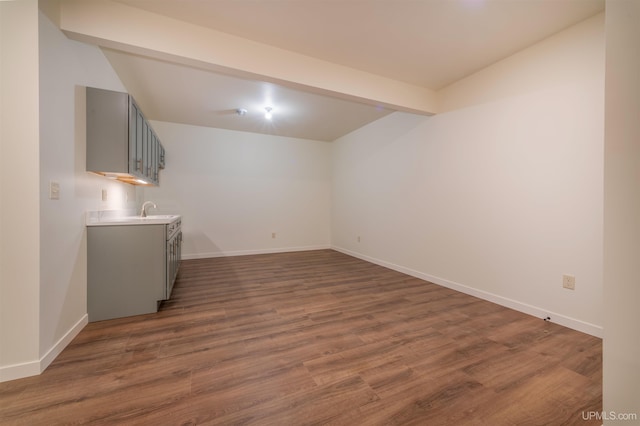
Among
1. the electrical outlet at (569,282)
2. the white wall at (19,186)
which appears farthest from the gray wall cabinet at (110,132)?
the electrical outlet at (569,282)

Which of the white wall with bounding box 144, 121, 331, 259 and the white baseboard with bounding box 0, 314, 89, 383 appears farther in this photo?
the white wall with bounding box 144, 121, 331, 259

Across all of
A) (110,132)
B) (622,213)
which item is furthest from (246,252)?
(622,213)

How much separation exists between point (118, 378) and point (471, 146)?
3.97 metres

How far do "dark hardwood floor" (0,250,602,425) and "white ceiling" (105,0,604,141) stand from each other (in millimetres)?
2702

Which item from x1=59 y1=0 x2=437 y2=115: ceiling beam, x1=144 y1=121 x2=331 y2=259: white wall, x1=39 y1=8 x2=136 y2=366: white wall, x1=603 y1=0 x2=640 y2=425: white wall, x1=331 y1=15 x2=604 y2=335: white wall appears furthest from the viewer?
x1=144 y1=121 x2=331 y2=259: white wall

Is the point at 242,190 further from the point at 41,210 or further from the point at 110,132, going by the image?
the point at 41,210

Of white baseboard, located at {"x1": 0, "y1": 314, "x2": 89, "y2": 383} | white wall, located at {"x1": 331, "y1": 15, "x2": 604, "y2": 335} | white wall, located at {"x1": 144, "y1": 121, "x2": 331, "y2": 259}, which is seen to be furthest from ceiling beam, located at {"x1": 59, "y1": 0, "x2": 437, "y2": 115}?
white wall, located at {"x1": 144, "y1": 121, "x2": 331, "y2": 259}

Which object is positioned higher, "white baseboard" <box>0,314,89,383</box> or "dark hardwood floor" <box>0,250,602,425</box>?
"white baseboard" <box>0,314,89,383</box>

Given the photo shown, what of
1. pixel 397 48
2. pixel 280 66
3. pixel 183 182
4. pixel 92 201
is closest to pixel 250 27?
pixel 280 66

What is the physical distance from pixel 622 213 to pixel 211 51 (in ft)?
9.80

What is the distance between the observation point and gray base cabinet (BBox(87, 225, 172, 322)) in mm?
2301

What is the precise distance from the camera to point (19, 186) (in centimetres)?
156

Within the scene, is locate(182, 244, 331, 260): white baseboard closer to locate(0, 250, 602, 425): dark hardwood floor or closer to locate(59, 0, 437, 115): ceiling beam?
locate(0, 250, 602, 425): dark hardwood floor

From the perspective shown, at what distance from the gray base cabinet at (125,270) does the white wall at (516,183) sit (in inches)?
135
